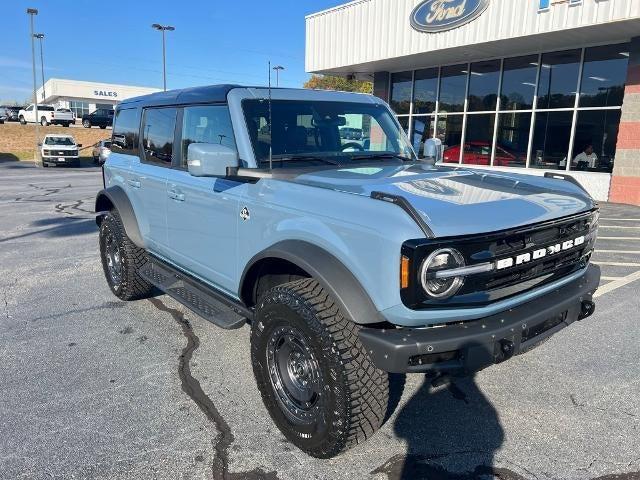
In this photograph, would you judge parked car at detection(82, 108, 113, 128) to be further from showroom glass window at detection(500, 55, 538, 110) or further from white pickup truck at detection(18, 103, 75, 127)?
showroom glass window at detection(500, 55, 538, 110)

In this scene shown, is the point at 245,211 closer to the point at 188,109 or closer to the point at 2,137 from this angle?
the point at 188,109

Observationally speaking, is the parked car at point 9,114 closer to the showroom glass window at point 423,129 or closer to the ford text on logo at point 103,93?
the ford text on logo at point 103,93

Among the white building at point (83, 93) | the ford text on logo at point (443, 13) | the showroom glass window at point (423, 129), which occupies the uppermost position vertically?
the white building at point (83, 93)

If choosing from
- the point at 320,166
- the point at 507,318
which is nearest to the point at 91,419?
the point at 320,166

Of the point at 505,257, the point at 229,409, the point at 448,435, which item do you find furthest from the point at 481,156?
the point at 229,409

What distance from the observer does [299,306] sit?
261cm

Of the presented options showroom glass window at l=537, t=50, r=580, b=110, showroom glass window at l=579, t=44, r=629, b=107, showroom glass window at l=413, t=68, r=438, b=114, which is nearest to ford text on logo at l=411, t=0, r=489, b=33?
showroom glass window at l=537, t=50, r=580, b=110

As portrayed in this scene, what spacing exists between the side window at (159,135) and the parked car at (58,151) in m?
25.3

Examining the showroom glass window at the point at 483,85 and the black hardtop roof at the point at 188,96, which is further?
the showroom glass window at the point at 483,85

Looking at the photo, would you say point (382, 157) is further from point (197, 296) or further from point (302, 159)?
point (197, 296)

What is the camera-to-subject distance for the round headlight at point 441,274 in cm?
227

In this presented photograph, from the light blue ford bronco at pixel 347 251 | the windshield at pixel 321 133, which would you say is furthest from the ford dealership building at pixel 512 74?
the light blue ford bronco at pixel 347 251

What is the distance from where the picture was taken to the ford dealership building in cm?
1211

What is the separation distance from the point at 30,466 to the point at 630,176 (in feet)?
44.6
